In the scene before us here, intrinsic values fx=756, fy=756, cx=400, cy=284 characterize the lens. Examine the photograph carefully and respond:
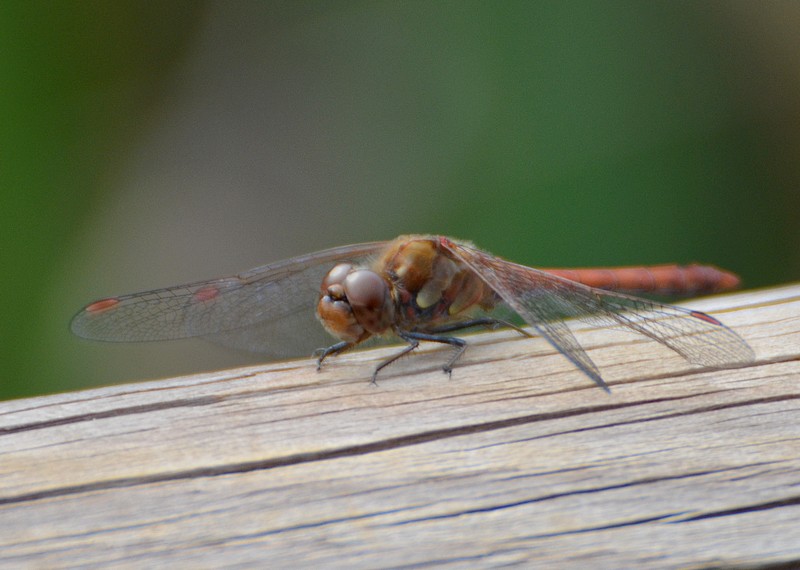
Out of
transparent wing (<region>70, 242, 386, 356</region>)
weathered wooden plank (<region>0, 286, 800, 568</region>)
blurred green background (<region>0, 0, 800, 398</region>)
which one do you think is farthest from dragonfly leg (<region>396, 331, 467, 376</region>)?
blurred green background (<region>0, 0, 800, 398</region>)

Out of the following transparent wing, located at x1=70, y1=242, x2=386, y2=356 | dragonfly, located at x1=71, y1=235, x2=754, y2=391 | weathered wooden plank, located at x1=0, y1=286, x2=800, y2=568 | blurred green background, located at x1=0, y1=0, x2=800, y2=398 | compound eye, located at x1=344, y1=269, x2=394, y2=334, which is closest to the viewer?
weathered wooden plank, located at x1=0, y1=286, x2=800, y2=568

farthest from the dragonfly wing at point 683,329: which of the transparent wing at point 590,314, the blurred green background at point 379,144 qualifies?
the blurred green background at point 379,144

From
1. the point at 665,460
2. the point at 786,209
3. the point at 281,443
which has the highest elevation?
the point at 281,443

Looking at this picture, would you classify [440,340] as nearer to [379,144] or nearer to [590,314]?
[590,314]

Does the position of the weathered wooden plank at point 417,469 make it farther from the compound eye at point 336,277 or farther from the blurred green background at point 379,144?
the blurred green background at point 379,144

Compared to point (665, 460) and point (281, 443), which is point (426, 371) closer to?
point (281, 443)

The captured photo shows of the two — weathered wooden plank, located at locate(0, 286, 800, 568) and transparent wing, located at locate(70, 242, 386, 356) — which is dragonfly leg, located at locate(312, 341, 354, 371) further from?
transparent wing, located at locate(70, 242, 386, 356)

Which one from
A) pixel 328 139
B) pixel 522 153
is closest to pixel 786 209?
pixel 522 153
